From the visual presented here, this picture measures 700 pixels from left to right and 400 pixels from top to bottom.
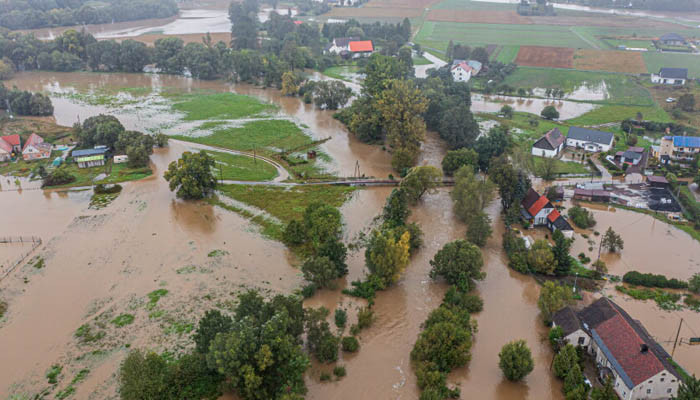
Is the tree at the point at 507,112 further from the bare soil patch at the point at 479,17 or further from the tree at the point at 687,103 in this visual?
the bare soil patch at the point at 479,17

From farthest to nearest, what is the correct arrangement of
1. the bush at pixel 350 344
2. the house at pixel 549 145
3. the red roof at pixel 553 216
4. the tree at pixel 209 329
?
1. the house at pixel 549 145
2. the red roof at pixel 553 216
3. the bush at pixel 350 344
4. the tree at pixel 209 329

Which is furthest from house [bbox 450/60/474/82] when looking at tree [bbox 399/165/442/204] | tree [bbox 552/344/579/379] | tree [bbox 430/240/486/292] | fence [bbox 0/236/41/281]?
fence [bbox 0/236/41/281]

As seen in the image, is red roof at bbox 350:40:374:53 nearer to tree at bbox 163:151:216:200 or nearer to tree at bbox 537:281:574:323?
tree at bbox 163:151:216:200

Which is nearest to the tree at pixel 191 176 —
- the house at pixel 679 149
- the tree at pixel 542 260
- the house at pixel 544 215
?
the house at pixel 544 215

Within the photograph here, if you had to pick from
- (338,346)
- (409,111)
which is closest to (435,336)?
(338,346)

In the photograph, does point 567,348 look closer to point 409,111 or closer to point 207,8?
point 409,111

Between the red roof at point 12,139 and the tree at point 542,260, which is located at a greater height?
the red roof at point 12,139
